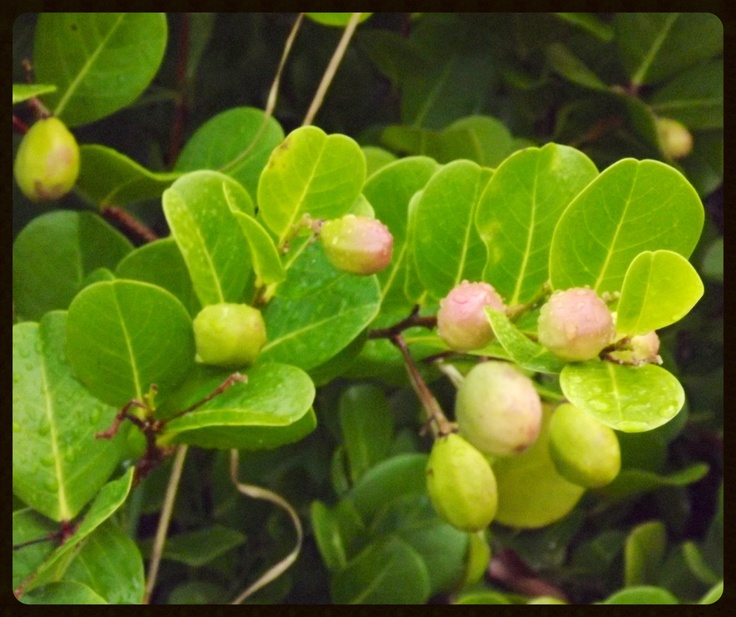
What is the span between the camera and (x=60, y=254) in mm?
917

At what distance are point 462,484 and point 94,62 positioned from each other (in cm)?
53

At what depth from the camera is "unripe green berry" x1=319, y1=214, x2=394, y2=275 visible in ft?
2.22

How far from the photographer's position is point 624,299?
637mm

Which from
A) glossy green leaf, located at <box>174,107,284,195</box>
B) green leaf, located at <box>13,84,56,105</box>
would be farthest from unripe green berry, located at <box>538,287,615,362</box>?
green leaf, located at <box>13,84,56,105</box>

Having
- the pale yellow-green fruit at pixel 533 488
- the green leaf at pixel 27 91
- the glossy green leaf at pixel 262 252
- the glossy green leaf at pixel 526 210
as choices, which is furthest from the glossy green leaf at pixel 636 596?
the green leaf at pixel 27 91

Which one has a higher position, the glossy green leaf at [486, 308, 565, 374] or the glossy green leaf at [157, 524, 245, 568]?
the glossy green leaf at [486, 308, 565, 374]

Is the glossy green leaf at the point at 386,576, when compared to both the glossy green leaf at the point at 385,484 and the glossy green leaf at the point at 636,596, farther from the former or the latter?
the glossy green leaf at the point at 636,596

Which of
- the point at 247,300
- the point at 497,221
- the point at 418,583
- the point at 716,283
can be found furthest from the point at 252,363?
the point at 716,283

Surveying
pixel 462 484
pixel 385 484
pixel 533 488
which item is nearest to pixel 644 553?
pixel 533 488

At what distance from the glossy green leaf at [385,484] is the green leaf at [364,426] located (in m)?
0.02

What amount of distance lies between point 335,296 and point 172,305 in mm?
125

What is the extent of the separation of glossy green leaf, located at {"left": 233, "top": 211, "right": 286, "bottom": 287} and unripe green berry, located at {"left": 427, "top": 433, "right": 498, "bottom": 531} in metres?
0.19

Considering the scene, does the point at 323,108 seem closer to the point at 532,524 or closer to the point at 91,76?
the point at 91,76

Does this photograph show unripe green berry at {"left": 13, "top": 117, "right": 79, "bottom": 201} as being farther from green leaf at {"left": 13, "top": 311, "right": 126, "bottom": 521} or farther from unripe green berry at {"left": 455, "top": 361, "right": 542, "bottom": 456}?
unripe green berry at {"left": 455, "top": 361, "right": 542, "bottom": 456}
